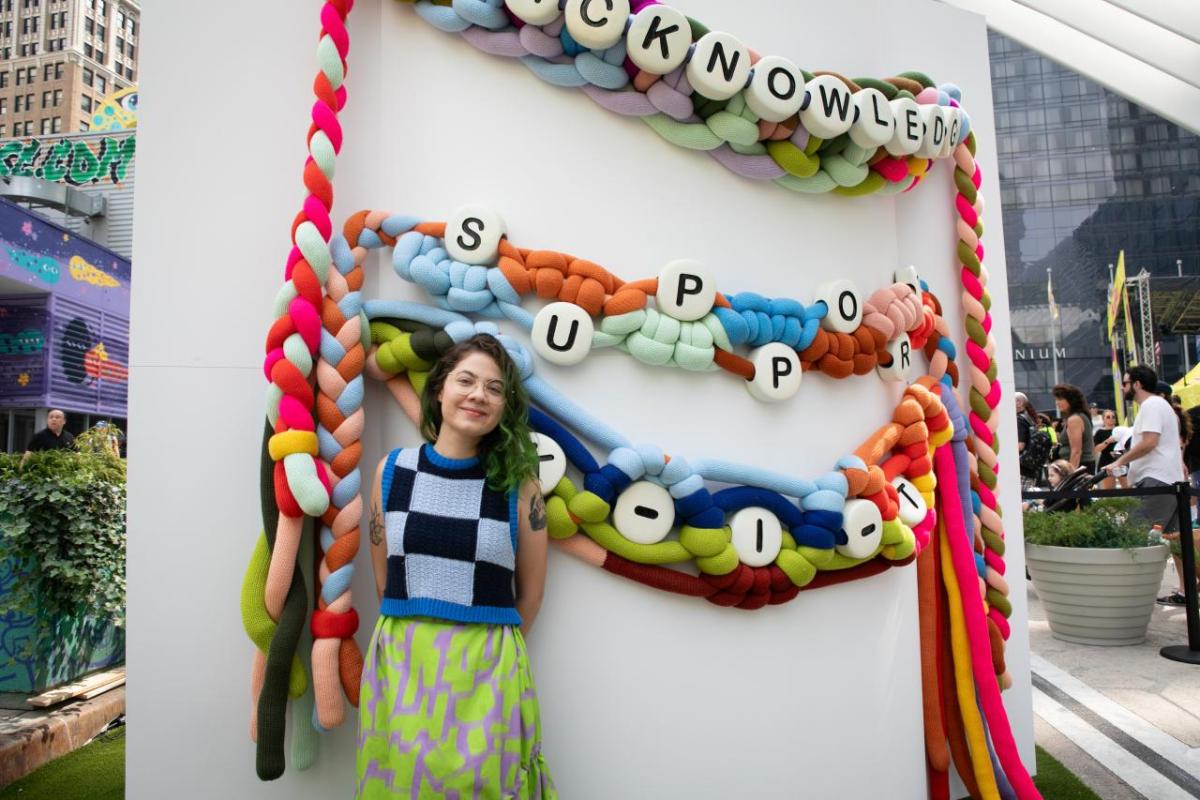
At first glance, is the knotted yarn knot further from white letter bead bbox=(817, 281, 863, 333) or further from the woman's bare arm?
the woman's bare arm

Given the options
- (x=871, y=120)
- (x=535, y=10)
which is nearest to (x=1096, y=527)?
(x=871, y=120)

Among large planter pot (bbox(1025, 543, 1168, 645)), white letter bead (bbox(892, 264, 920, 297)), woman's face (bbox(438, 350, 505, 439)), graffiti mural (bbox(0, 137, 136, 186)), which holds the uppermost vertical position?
graffiti mural (bbox(0, 137, 136, 186))

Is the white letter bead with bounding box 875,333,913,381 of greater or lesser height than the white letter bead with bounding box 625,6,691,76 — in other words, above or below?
below

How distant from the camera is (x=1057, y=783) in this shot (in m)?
2.44

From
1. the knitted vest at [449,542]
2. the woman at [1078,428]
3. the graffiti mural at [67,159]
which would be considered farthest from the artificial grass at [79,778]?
the graffiti mural at [67,159]

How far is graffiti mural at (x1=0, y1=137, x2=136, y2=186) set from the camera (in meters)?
12.7

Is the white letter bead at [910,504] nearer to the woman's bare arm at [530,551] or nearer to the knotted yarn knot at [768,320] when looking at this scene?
the knotted yarn knot at [768,320]

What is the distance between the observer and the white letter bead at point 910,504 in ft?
6.39

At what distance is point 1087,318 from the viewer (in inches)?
1471

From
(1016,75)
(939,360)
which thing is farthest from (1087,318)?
(939,360)

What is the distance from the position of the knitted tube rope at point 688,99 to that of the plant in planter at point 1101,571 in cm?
320

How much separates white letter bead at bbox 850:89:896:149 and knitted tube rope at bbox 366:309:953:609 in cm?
78

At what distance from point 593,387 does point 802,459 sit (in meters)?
0.57

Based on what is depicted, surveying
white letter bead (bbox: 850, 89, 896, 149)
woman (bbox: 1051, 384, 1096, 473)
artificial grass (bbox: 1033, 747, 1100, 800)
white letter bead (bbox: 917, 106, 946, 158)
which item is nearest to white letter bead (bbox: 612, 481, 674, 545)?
white letter bead (bbox: 850, 89, 896, 149)
